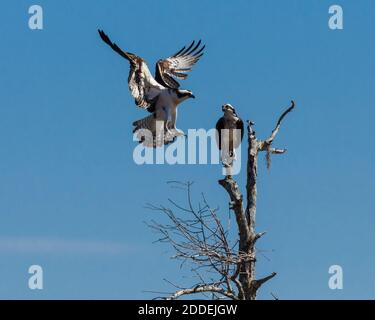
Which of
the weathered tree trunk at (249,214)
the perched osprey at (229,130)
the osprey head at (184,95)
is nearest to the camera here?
the weathered tree trunk at (249,214)

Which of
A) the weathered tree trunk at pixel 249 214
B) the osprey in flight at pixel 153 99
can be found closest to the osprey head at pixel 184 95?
the osprey in flight at pixel 153 99

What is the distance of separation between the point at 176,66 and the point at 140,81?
1363mm

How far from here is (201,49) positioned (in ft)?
62.7

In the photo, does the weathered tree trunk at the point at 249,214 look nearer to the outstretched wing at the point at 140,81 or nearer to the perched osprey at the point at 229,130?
the perched osprey at the point at 229,130

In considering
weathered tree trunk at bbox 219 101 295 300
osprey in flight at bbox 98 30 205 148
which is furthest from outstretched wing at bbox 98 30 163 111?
weathered tree trunk at bbox 219 101 295 300

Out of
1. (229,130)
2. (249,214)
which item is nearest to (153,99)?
(229,130)

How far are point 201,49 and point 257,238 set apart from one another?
4.96 metres

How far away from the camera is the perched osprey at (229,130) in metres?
16.2

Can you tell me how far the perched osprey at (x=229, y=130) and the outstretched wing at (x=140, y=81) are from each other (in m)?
1.26

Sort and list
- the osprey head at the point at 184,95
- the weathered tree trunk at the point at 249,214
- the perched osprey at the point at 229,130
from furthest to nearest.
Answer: the osprey head at the point at 184,95 < the perched osprey at the point at 229,130 < the weathered tree trunk at the point at 249,214

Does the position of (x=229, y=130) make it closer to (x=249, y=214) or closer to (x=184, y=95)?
(x=184, y=95)

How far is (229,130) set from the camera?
16.4 metres
